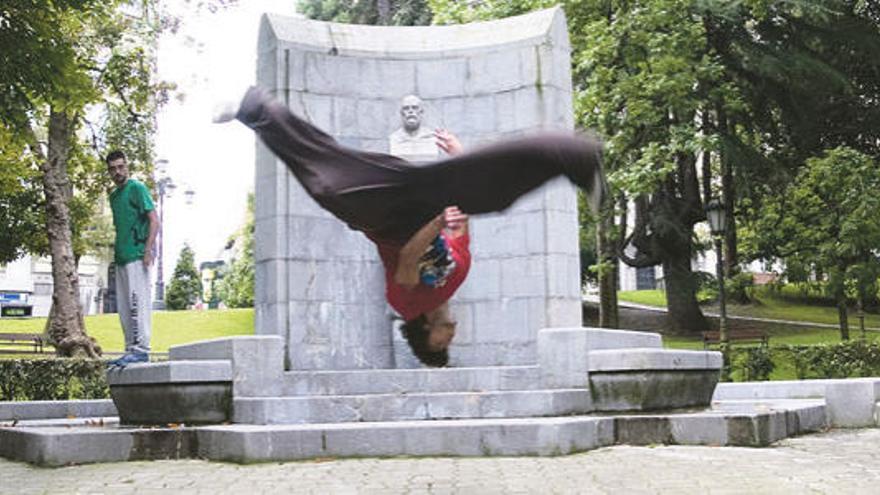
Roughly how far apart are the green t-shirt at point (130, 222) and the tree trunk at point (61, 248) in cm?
1490

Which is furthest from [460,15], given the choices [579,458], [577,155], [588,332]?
[577,155]

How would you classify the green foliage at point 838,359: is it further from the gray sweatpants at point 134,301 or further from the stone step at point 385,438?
the gray sweatpants at point 134,301

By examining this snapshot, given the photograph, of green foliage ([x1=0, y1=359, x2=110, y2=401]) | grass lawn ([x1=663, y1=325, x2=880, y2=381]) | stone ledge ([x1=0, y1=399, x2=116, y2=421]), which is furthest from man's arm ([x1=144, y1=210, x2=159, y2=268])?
grass lawn ([x1=663, y1=325, x2=880, y2=381])

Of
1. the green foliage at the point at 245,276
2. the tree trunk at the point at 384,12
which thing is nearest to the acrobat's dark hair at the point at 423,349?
the tree trunk at the point at 384,12

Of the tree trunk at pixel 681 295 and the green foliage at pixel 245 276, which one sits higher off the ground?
the green foliage at pixel 245 276

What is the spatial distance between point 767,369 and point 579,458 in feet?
39.0

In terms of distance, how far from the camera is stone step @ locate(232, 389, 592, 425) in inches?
352

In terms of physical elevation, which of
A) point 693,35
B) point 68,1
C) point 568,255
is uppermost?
point 693,35

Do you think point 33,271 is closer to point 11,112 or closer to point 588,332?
point 11,112

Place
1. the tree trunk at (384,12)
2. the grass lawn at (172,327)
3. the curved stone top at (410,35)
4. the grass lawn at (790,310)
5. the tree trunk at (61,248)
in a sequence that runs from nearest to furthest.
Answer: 1. the curved stone top at (410,35)
2. the tree trunk at (61,248)
3. the tree trunk at (384,12)
4. the grass lawn at (172,327)
5. the grass lawn at (790,310)

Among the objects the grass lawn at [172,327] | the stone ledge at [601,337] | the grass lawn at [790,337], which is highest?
the grass lawn at [172,327]

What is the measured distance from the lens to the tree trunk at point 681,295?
98.6 feet

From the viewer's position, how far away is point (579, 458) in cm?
820

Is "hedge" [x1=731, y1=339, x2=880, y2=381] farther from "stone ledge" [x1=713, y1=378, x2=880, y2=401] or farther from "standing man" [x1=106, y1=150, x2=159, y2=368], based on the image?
"standing man" [x1=106, y1=150, x2=159, y2=368]
